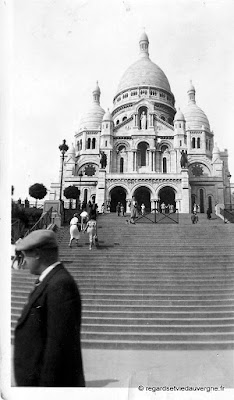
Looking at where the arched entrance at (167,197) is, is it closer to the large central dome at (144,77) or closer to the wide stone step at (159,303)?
the large central dome at (144,77)

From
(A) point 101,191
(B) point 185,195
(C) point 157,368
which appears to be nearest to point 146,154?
(B) point 185,195

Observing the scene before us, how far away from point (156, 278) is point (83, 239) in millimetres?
4812

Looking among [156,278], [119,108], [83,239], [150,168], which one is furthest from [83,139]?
[156,278]

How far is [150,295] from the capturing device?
7.92 meters

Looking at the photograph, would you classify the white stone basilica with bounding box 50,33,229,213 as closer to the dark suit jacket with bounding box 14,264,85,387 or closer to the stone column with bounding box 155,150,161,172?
the stone column with bounding box 155,150,161,172

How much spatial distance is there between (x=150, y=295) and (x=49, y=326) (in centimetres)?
518

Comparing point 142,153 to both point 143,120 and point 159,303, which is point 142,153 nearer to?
point 143,120

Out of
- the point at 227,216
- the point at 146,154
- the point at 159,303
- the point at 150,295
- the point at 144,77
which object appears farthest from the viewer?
the point at 144,77

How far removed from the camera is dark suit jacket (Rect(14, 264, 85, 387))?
2969mm

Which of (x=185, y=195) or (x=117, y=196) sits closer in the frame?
(x=185, y=195)

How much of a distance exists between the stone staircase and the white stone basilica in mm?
22833

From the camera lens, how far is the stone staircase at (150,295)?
6367mm

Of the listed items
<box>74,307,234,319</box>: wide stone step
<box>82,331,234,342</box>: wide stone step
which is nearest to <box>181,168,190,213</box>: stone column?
<box>74,307,234,319</box>: wide stone step

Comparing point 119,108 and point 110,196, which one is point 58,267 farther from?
point 119,108
